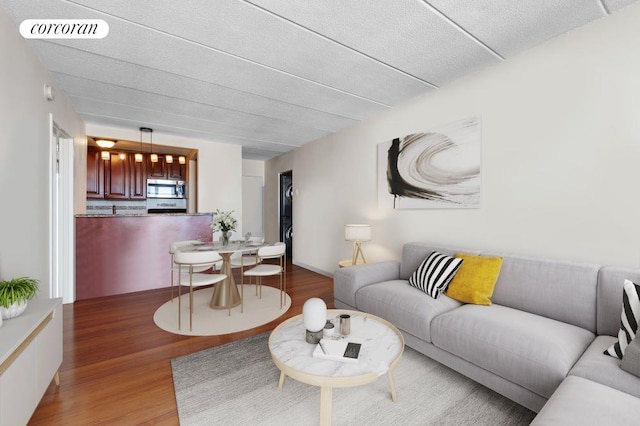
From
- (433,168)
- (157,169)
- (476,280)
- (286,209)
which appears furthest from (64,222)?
(476,280)

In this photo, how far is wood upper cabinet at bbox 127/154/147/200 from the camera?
5992mm

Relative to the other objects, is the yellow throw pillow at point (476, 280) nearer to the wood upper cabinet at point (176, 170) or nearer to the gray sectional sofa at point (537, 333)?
the gray sectional sofa at point (537, 333)

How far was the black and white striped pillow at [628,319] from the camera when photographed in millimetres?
1436

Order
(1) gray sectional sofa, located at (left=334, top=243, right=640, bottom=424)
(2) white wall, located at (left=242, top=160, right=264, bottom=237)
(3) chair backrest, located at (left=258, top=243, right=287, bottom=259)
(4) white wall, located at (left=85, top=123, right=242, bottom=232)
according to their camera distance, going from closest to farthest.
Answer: (1) gray sectional sofa, located at (left=334, top=243, right=640, bottom=424) < (3) chair backrest, located at (left=258, top=243, right=287, bottom=259) < (4) white wall, located at (left=85, top=123, right=242, bottom=232) < (2) white wall, located at (left=242, top=160, right=264, bottom=237)

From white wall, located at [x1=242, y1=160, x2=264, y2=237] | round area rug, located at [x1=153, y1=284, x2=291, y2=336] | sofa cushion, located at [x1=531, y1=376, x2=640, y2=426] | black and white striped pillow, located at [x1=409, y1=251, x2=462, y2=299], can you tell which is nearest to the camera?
sofa cushion, located at [x1=531, y1=376, x2=640, y2=426]

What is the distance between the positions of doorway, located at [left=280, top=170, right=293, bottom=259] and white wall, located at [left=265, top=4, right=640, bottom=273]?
12.1 feet

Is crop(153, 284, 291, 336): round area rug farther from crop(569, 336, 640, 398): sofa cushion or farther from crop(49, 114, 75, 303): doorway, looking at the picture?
crop(569, 336, 640, 398): sofa cushion

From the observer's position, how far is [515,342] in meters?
1.62

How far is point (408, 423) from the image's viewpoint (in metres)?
1.55

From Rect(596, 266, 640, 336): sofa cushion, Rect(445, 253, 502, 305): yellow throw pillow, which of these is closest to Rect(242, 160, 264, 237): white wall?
Rect(445, 253, 502, 305): yellow throw pillow

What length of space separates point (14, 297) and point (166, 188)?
538 centimetres

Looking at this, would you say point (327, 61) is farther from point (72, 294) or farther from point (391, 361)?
point (72, 294)

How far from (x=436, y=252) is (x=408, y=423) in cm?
159

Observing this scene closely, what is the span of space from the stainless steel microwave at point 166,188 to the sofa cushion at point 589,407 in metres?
6.96
